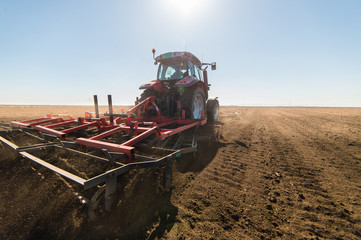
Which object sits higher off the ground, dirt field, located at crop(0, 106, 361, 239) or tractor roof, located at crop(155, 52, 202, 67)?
tractor roof, located at crop(155, 52, 202, 67)

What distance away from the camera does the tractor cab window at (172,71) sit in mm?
5023

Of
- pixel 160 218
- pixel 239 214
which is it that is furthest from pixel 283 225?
pixel 160 218

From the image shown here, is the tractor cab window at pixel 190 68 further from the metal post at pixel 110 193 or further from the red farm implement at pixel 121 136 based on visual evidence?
the metal post at pixel 110 193

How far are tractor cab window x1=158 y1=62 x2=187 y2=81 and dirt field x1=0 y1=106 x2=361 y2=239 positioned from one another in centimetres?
331

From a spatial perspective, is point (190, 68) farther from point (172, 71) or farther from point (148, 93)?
point (148, 93)

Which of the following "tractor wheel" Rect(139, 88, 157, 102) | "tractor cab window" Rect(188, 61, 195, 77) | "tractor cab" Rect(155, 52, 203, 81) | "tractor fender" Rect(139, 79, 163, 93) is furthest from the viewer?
"tractor cab window" Rect(188, 61, 195, 77)

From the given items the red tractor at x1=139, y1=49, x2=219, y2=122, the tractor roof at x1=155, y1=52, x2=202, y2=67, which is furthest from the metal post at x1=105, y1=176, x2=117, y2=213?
the tractor roof at x1=155, y1=52, x2=202, y2=67

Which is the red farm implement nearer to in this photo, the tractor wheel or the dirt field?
the tractor wheel

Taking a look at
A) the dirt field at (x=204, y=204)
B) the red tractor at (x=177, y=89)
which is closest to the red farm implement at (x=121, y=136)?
the red tractor at (x=177, y=89)

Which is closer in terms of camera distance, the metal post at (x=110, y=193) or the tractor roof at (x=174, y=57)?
the metal post at (x=110, y=193)

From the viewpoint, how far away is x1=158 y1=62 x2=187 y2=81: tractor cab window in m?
5.02

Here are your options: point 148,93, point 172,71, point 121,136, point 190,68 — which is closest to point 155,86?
point 148,93

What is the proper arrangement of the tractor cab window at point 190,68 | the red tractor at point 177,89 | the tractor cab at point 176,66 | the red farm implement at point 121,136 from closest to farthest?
the red farm implement at point 121,136, the red tractor at point 177,89, the tractor cab at point 176,66, the tractor cab window at point 190,68

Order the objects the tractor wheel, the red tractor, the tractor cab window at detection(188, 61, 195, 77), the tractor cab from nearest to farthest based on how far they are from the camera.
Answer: the red tractor → the tractor wheel → the tractor cab → the tractor cab window at detection(188, 61, 195, 77)
